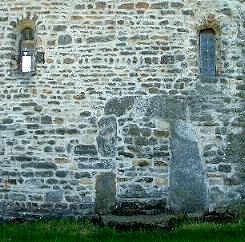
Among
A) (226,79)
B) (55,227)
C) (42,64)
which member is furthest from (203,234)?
(42,64)

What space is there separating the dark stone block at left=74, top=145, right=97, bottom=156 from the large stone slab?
138 cm

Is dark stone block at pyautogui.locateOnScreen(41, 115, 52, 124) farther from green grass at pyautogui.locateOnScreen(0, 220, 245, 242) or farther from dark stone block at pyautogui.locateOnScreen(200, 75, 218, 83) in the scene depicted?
dark stone block at pyautogui.locateOnScreen(200, 75, 218, 83)

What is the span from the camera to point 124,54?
834 cm

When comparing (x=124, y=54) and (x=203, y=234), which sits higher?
(x=124, y=54)

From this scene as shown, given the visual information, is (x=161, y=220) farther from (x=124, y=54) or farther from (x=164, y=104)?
(x=124, y=54)

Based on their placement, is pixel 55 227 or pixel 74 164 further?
pixel 74 164

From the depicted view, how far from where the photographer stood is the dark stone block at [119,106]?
8234mm

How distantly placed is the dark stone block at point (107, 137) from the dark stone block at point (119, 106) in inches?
5.0

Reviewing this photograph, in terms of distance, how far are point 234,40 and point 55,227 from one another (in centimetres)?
452

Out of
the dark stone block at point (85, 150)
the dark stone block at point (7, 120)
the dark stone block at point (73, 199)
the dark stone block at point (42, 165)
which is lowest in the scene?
the dark stone block at point (73, 199)

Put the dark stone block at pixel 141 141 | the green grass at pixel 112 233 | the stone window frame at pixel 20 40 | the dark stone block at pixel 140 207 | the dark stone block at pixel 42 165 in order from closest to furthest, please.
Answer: the green grass at pixel 112 233 → the dark stone block at pixel 140 207 → the dark stone block at pixel 141 141 → the dark stone block at pixel 42 165 → the stone window frame at pixel 20 40

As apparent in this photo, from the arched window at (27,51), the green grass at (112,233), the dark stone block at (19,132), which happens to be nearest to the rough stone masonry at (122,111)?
the dark stone block at (19,132)

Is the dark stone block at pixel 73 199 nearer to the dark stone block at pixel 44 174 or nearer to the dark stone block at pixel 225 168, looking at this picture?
the dark stone block at pixel 44 174

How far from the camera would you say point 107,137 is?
8195 mm
